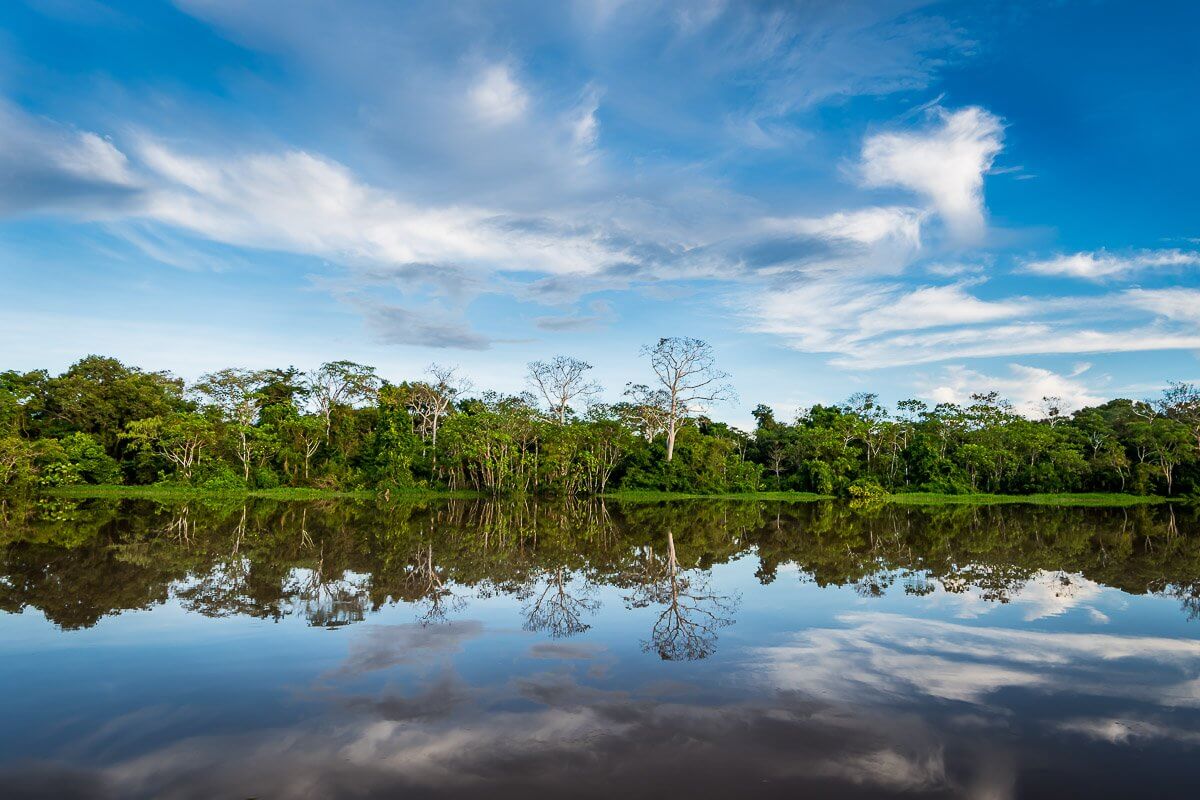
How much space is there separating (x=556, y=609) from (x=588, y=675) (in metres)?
3.08

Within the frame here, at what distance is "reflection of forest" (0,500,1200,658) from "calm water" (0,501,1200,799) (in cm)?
12

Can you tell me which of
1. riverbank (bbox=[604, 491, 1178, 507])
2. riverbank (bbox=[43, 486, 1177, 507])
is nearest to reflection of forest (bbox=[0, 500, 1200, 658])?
riverbank (bbox=[43, 486, 1177, 507])

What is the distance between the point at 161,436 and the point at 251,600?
32.7 metres

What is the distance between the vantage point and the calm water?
4.52m

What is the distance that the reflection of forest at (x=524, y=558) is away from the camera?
32.0ft

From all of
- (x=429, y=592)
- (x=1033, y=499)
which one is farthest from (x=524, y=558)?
(x=1033, y=499)

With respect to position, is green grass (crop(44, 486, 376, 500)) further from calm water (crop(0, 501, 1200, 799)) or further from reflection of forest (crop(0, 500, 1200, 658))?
calm water (crop(0, 501, 1200, 799))

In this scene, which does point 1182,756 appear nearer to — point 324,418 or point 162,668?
point 162,668

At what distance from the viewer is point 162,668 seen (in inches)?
263

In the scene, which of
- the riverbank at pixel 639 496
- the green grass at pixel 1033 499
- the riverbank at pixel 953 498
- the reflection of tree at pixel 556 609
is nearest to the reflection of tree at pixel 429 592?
the reflection of tree at pixel 556 609

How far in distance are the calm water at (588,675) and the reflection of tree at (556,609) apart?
0.25 ft

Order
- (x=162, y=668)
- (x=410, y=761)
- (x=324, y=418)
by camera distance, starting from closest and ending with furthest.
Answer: (x=410, y=761) → (x=162, y=668) → (x=324, y=418)

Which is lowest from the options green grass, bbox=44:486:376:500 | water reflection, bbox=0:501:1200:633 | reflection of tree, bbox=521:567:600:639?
reflection of tree, bbox=521:567:600:639

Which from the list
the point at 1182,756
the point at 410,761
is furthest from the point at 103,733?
the point at 1182,756
